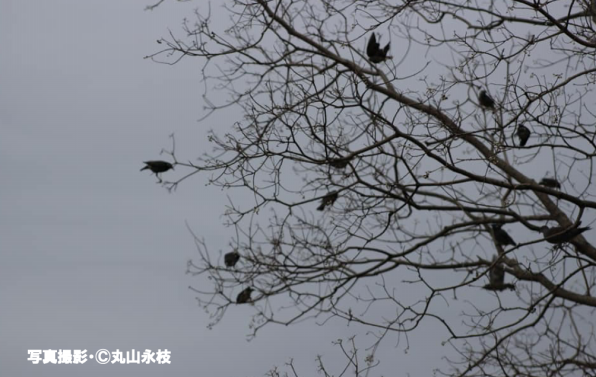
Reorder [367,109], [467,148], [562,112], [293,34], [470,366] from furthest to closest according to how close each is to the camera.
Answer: [467,148] < [293,34] < [470,366] < [562,112] < [367,109]

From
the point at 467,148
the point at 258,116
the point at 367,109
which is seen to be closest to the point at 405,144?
the point at 367,109

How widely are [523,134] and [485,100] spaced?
0.61 metres

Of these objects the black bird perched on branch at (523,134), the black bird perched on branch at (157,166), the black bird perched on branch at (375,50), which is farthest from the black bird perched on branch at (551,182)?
the black bird perched on branch at (157,166)

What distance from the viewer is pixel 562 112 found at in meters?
6.55

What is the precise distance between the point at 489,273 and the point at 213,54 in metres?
3.78

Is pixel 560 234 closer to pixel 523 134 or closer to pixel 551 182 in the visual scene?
pixel 523 134

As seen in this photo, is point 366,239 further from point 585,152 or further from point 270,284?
point 585,152

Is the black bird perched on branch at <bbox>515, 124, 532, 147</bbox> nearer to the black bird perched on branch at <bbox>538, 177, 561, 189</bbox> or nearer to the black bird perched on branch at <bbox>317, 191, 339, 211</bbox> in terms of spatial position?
the black bird perched on branch at <bbox>538, 177, 561, 189</bbox>

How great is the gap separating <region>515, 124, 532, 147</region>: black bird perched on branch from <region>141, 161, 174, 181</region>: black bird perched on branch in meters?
3.58

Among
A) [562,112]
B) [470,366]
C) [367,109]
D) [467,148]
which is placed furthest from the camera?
[467,148]

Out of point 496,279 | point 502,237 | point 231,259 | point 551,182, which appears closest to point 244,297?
point 231,259

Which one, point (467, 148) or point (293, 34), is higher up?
point (293, 34)

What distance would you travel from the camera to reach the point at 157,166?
273 inches

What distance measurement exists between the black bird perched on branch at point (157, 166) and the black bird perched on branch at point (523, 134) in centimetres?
358
